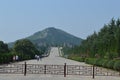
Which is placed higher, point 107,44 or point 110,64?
point 107,44

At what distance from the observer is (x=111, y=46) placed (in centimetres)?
5266

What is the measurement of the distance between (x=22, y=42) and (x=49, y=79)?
10482 centimetres

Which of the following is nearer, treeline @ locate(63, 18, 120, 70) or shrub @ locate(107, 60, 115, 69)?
shrub @ locate(107, 60, 115, 69)

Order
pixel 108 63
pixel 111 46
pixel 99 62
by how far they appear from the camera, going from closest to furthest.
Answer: pixel 108 63 < pixel 99 62 < pixel 111 46

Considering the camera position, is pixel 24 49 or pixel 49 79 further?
pixel 24 49

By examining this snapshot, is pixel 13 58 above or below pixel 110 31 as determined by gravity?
below

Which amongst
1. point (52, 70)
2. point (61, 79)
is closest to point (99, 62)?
point (52, 70)

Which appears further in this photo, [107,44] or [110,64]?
[107,44]

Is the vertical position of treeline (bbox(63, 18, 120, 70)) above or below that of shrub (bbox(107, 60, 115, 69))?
above

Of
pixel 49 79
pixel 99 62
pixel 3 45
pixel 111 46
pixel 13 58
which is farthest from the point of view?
pixel 3 45

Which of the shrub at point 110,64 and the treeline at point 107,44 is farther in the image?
the treeline at point 107,44

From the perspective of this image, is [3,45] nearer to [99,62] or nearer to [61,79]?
[99,62]

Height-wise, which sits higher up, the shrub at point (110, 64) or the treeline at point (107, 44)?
the treeline at point (107, 44)

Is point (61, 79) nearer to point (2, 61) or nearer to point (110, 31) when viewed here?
point (2, 61)
